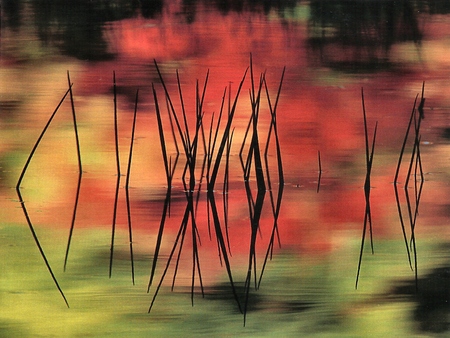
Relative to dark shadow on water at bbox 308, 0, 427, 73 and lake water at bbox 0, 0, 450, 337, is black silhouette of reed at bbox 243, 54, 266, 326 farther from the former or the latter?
dark shadow on water at bbox 308, 0, 427, 73

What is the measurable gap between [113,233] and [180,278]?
0.52 m

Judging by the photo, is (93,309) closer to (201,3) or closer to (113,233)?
(113,233)

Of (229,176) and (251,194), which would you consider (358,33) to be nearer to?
(229,176)

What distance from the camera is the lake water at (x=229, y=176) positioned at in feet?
5.48

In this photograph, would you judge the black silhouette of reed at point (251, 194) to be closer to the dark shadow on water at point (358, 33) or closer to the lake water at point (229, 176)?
the lake water at point (229, 176)

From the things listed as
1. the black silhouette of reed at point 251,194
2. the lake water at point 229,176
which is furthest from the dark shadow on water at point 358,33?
the black silhouette of reed at point 251,194

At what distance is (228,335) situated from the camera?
1486 millimetres

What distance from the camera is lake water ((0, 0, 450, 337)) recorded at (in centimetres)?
167

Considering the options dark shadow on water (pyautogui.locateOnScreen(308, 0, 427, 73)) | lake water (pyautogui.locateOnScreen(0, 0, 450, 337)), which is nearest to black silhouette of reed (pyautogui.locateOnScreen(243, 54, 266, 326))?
lake water (pyautogui.locateOnScreen(0, 0, 450, 337))

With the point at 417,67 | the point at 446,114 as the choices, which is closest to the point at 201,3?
the point at 417,67

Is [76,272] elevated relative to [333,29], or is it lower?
lower

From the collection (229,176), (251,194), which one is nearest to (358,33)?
(229,176)

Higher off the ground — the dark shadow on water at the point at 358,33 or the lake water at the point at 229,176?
the dark shadow on water at the point at 358,33

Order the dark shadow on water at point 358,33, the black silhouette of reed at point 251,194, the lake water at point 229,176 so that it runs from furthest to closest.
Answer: the dark shadow on water at point 358,33 → the black silhouette of reed at point 251,194 → the lake water at point 229,176
